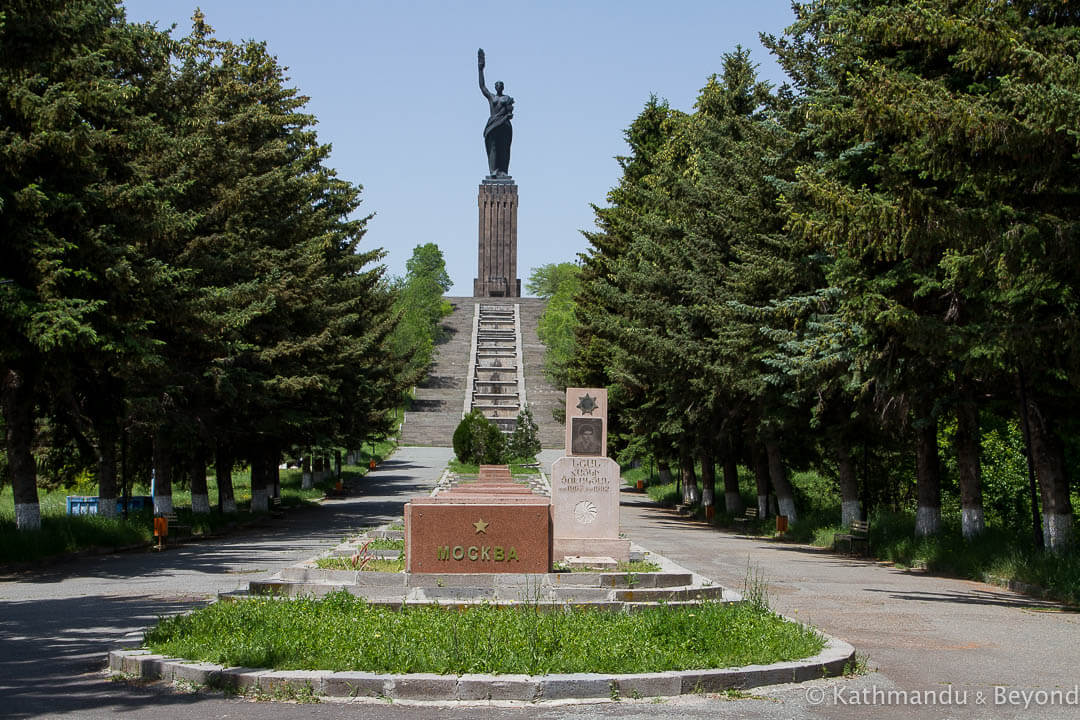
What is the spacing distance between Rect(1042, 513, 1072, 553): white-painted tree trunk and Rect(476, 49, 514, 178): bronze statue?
266 ft

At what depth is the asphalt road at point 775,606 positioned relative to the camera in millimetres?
7363

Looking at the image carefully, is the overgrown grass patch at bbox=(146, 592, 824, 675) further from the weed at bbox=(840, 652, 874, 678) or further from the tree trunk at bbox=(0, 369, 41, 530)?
the tree trunk at bbox=(0, 369, 41, 530)

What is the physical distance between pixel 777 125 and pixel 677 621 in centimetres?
1372

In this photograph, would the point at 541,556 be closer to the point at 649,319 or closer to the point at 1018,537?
the point at 1018,537

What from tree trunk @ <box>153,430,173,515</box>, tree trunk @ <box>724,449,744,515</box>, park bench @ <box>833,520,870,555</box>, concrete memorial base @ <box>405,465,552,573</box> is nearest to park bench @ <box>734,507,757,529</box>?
tree trunk @ <box>724,449,744,515</box>

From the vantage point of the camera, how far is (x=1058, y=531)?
16328 mm

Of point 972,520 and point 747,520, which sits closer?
point 972,520

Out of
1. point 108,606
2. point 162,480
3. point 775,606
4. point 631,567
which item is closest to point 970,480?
point 775,606

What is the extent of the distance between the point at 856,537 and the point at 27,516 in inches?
590

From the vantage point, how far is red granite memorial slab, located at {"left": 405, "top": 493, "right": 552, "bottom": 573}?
1139 cm

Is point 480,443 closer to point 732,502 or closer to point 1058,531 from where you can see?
point 732,502

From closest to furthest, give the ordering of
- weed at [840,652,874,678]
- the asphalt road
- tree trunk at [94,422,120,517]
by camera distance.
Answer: the asphalt road < weed at [840,652,874,678] < tree trunk at [94,422,120,517]

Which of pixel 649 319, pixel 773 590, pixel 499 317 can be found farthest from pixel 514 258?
pixel 773 590

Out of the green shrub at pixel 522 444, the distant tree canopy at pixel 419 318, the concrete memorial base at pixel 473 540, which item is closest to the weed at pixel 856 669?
the concrete memorial base at pixel 473 540
